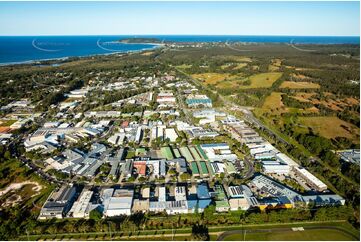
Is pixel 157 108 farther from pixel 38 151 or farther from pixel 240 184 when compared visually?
pixel 240 184

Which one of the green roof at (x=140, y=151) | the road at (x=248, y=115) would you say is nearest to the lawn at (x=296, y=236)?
the green roof at (x=140, y=151)

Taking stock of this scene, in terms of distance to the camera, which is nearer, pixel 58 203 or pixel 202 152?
pixel 58 203

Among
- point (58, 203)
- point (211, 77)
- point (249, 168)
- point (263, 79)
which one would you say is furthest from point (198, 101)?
point (58, 203)

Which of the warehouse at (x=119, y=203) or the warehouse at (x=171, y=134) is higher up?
the warehouse at (x=171, y=134)

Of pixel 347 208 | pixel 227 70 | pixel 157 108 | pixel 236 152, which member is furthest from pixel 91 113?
pixel 227 70

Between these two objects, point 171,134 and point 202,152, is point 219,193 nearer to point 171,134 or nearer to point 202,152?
point 202,152

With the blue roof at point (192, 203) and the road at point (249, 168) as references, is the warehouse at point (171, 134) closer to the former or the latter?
the road at point (249, 168)
